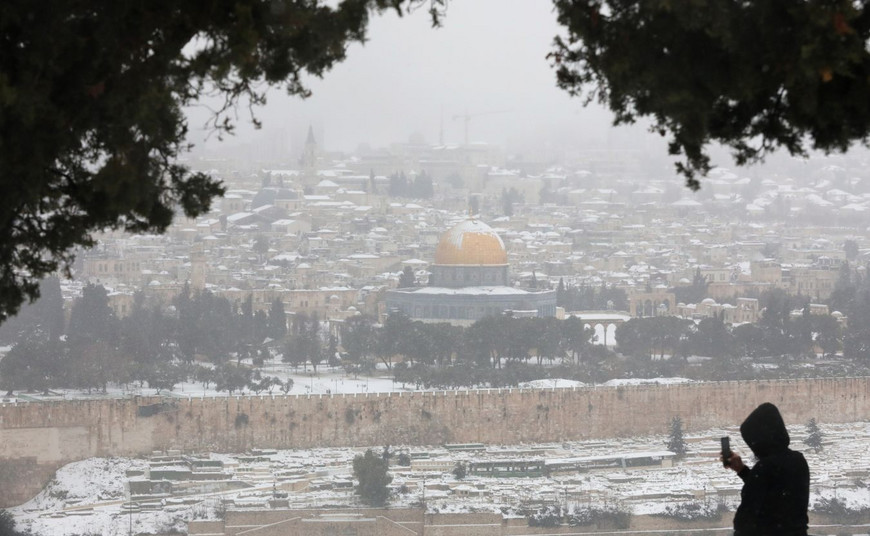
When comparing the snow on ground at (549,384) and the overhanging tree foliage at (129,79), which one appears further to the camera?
the snow on ground at (549,384)

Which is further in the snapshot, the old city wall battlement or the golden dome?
the golden dome

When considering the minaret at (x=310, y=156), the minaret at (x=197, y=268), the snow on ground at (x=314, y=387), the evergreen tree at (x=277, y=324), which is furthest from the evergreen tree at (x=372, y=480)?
the minaret at (x=310, y=156)

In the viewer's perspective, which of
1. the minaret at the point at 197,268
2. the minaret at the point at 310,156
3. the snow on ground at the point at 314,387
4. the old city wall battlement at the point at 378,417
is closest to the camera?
the old city wall battlement at the point at 378,417

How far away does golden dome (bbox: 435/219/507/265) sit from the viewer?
3972cm

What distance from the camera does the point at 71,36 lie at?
4922 millimetres

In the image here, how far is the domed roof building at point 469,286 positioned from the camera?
38.3 m

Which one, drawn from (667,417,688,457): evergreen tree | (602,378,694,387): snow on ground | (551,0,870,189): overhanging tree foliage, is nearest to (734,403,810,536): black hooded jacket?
(551,0,870,189): overhanging tree foliage

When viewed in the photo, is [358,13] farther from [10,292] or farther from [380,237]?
[380,237]

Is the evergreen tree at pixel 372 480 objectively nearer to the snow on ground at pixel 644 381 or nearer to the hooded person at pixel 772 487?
the snow on ground at pixel 644 381

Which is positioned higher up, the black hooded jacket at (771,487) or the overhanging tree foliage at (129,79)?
the overhanging tree foliage at (129,79)

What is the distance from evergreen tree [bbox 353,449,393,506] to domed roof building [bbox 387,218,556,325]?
1765 cm

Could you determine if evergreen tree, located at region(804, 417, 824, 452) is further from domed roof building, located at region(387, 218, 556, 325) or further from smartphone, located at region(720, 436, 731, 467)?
smartphone, located at region(720, 436, 731, 467)

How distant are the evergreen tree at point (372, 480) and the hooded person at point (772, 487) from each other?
14.5 meters

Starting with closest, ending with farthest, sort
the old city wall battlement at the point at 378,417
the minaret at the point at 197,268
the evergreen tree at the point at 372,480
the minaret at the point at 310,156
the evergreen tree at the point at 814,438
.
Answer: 1. the evergreen tree at the point at 372,480
2. the old city wall battlement at the point at 378,417
3. the evergreen tree at the point at 814,438
4. the minaret at the point at 197,268
5. the minaret at the point at 310,156
